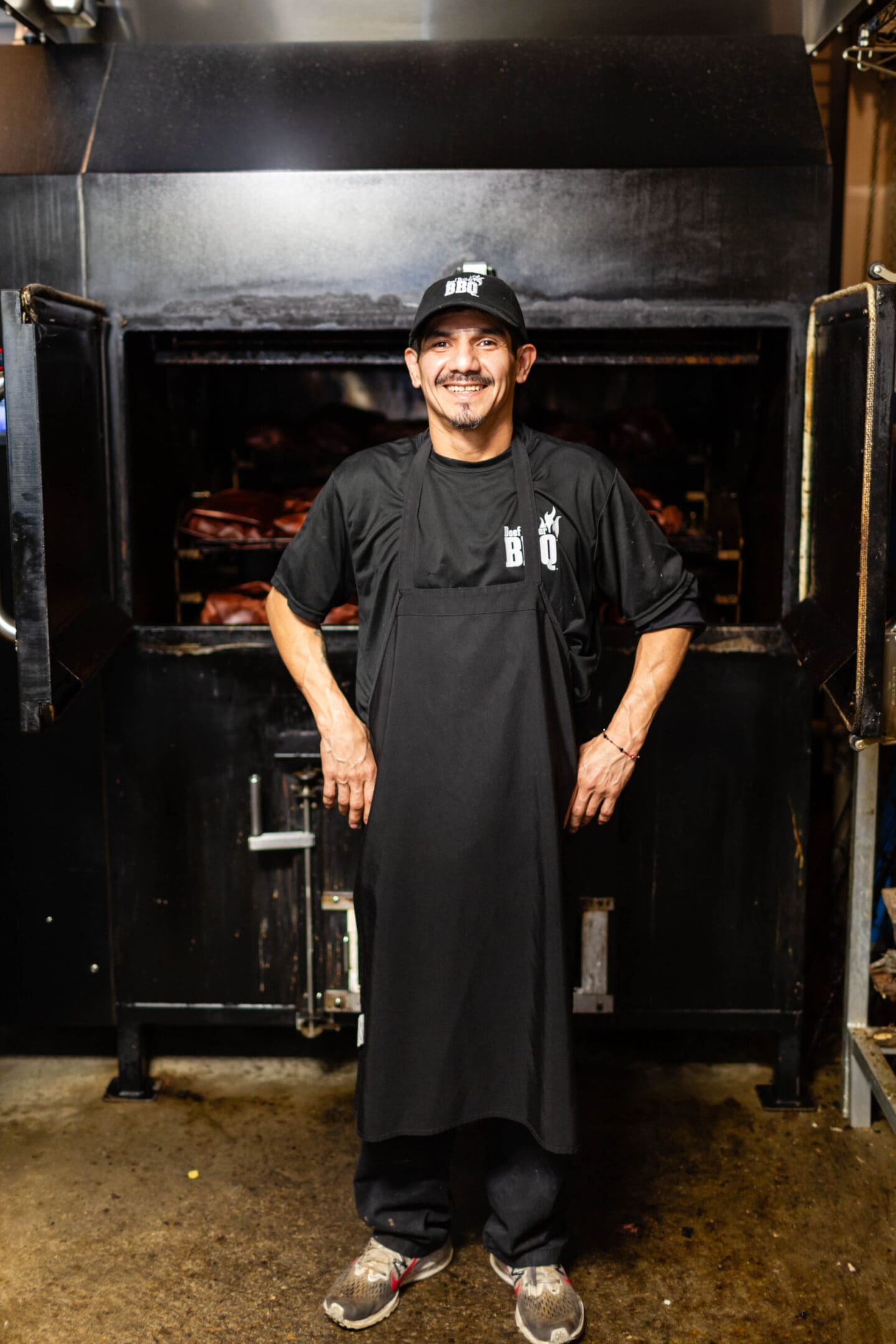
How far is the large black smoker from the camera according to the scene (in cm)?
265

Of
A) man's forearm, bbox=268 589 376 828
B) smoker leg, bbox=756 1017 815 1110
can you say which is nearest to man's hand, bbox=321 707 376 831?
man's forearm, bbox=268 589 376 828

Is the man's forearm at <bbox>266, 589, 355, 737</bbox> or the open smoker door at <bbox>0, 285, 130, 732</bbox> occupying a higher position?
the open smoker door at <bbox>0, 285, 130, 732</bbox>

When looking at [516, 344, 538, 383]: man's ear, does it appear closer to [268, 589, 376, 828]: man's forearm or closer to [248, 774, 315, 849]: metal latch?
[268, 589, 376, 828]: man's forearm

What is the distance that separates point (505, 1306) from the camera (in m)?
2.25

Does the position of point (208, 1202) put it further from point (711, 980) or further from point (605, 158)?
point (605, 158)

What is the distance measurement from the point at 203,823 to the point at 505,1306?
128 centimetres

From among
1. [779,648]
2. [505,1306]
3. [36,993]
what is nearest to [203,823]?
[36,993]

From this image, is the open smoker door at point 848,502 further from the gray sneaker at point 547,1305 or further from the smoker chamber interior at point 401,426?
the gray sneaker at point 547,1305

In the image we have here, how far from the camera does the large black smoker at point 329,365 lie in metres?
2.65

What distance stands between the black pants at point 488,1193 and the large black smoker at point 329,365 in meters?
0.69

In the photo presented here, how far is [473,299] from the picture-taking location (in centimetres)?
198

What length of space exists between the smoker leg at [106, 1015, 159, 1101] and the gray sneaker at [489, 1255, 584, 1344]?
3.83 ft

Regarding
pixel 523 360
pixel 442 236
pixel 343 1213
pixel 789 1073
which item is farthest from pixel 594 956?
→ pixel 442 236

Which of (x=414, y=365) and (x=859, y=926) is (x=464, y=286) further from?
(x=859, y=926)
